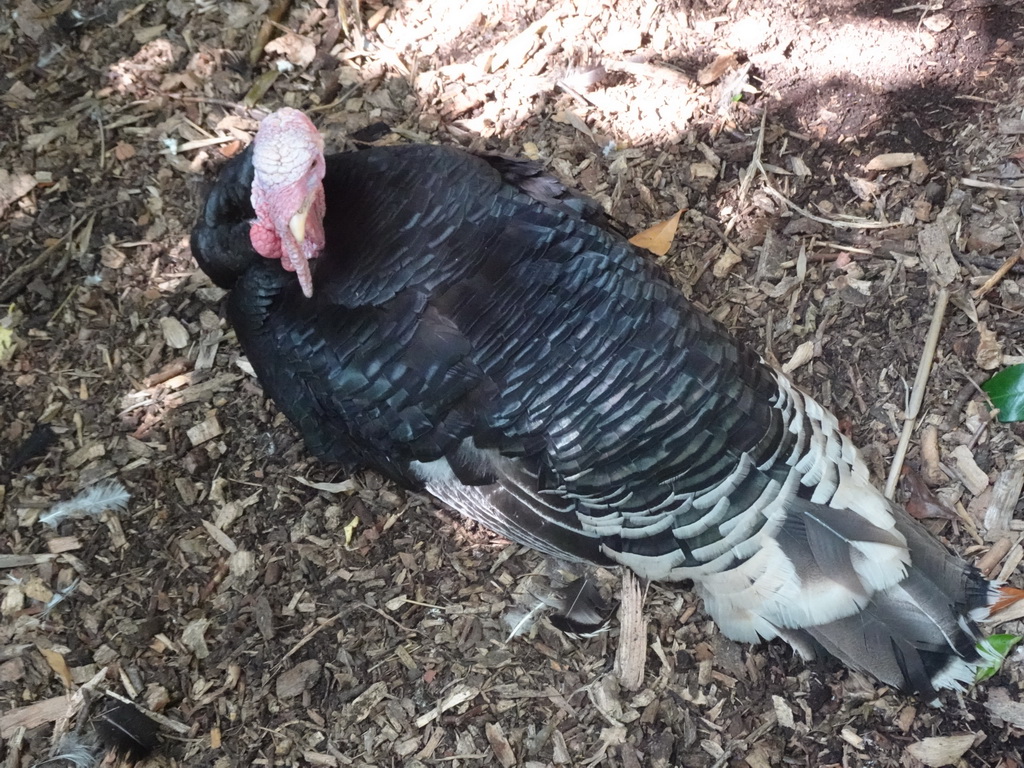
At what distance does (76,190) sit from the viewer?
284cm

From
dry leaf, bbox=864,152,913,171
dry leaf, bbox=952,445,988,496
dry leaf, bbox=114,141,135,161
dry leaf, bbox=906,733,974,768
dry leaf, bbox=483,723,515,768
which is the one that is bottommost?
dry leaf, bbox=483,723,515,768

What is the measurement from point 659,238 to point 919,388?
89 cm

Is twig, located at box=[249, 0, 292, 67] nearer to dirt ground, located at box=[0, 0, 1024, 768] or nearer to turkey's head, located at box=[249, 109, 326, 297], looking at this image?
dirt ground, located at box=[0, 0, 1024, 768]

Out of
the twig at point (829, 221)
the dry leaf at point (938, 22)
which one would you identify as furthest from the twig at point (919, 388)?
the dry leaf at point (938, 22)

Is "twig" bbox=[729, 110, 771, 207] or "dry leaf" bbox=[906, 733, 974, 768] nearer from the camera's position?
"dry leaf" bbox=[906, 733, 974, 768]

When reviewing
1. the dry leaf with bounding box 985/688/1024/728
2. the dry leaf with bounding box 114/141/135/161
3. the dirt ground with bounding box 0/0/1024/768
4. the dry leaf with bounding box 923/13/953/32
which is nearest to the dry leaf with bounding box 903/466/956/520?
the dirt ground with bounding box 0/0/1024/768

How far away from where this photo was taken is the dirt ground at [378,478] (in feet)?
6.65

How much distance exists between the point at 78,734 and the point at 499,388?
151 centimetres

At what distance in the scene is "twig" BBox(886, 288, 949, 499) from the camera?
6.82 feet

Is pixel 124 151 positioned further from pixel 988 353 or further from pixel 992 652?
pixel 992 652

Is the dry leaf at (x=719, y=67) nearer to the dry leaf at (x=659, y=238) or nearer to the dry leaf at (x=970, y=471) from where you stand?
the dry leaf at (x=659, y=238)

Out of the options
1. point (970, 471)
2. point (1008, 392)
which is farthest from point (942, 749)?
point (1008, 392)

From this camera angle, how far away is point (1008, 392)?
199 centimetres

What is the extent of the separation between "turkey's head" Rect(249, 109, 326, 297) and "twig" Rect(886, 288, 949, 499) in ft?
5.34
